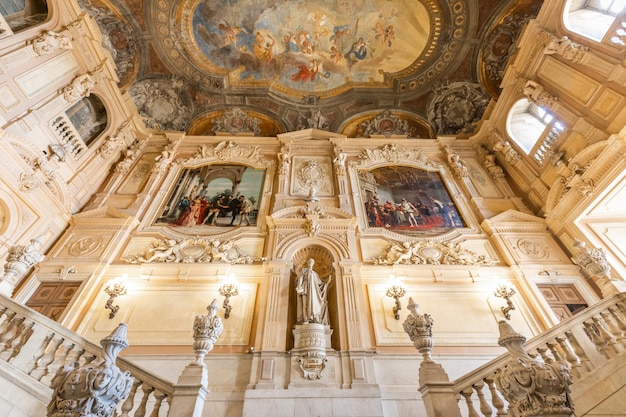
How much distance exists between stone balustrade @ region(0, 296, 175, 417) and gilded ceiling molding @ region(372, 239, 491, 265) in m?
6.13

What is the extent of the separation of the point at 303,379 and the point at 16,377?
4.51 metres

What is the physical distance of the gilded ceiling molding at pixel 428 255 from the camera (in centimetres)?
880

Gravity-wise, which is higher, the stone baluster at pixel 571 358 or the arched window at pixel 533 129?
the arched window at pixel 533 129

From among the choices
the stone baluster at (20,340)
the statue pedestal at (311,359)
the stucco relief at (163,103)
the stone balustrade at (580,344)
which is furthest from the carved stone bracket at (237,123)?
the stone balustrade at (580,344)

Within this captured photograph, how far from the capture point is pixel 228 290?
792 centimetres

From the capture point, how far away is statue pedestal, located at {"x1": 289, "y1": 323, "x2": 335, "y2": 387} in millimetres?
6246

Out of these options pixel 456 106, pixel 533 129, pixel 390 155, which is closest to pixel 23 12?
pixel 390 155

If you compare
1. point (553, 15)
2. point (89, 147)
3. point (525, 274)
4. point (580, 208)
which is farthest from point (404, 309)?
point (89, 147)

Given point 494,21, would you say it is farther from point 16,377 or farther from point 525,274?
point 16,377

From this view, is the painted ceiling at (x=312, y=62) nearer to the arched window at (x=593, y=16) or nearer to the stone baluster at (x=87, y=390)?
the arched window at (x=593, y=16)

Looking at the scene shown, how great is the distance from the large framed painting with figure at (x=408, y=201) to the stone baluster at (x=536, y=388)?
6421 millimetres

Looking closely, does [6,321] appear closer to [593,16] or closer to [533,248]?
[533,248]

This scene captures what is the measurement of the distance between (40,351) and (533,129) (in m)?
14.8

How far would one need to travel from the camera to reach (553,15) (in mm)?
9750
